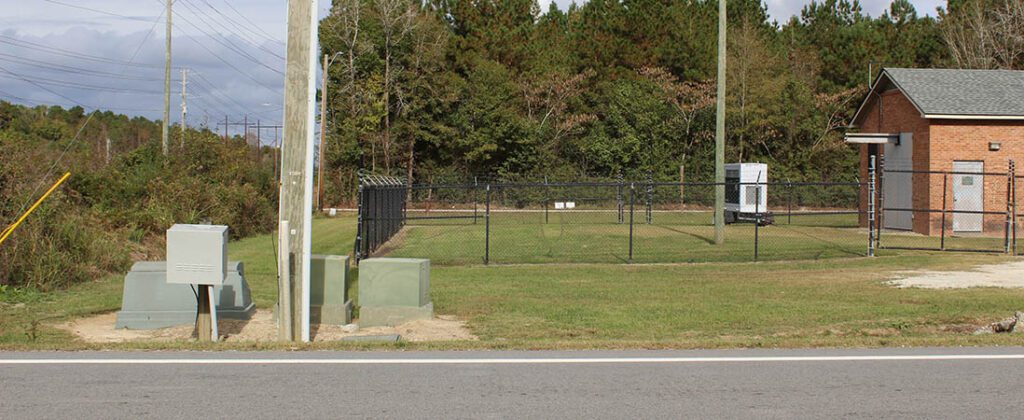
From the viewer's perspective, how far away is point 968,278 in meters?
17.0

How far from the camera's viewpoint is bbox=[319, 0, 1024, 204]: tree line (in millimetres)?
53656

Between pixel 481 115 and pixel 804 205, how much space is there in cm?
1909

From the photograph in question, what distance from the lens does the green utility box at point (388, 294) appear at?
1211 cm

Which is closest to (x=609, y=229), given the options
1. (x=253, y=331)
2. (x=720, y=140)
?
(x=720, y=140)

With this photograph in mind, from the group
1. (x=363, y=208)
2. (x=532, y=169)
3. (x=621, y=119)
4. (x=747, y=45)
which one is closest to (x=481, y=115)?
(x=532, y=169)

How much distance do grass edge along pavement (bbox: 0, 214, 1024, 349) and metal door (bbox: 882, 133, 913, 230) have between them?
9890mm

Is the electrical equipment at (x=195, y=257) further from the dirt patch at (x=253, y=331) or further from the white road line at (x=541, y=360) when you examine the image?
the white road line at (x=541, y=360)

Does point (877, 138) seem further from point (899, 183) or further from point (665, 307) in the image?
point (665, 307)

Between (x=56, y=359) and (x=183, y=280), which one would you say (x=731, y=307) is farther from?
(x=56, y=359)

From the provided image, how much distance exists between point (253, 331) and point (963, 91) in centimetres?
2588

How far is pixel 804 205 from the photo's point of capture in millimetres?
48094

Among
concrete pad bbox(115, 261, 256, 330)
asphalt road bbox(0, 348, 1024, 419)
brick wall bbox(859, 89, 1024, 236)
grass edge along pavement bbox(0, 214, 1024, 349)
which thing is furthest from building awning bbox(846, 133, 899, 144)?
concrete pad bbox(115, 261, 256, 330)

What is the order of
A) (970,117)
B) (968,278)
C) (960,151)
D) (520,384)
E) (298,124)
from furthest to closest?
(960,151) → (970,117) → (968,278) → (298,124) → (520,384)

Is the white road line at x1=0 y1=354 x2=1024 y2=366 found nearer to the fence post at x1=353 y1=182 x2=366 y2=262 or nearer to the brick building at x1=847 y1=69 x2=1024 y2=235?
the fence post at x1=353 y1=182 x2=366 y2=262
